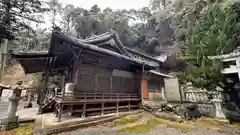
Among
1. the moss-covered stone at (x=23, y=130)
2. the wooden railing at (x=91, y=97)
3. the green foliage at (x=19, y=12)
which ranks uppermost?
the green foliage at (x=19, y=12)

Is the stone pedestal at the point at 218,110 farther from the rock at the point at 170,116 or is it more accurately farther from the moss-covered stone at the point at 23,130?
the moss-covered stone at the point at 23,130

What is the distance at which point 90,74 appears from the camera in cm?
902

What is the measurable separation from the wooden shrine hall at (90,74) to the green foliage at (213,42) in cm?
363

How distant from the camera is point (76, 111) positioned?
7770 mm

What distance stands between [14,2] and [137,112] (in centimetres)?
1886

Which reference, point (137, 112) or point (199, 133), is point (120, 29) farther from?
point (199, 133)

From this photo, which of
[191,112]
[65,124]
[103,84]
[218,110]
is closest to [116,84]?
[103,84]

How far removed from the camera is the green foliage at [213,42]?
25.1ft

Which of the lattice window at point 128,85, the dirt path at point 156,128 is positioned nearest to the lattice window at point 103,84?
the lattice window at point 128,85

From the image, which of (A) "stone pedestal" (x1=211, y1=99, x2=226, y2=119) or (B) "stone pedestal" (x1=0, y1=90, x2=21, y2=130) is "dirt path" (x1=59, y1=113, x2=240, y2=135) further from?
(B) "stone pedestal" (x1=0, y1=90, x2=21, y2=130)

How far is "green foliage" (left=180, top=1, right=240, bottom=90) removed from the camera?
25.1 ft

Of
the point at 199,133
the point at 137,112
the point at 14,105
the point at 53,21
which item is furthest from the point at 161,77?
the point at 53,21

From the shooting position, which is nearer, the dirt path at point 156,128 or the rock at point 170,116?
the dirt path at point 156,128

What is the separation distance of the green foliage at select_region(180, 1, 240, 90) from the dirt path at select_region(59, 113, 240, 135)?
265 centimetres
